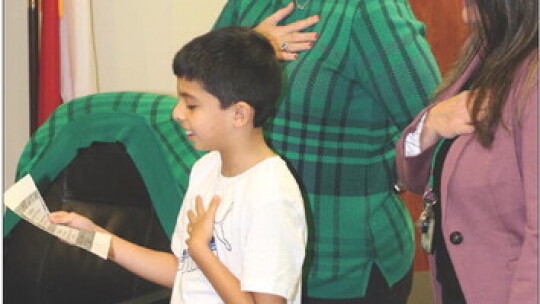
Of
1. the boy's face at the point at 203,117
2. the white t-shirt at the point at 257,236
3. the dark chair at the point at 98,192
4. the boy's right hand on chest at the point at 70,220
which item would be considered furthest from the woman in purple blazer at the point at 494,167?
the dark chair at the point at 98,192

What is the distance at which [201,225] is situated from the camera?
1.20 metres

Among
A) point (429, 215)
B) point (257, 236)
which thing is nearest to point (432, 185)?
point (429, 215)

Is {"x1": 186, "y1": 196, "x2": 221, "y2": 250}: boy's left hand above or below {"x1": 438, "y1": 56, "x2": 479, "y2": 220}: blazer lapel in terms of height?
below

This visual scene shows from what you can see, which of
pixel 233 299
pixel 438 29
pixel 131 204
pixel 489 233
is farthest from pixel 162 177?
pixel 438 29

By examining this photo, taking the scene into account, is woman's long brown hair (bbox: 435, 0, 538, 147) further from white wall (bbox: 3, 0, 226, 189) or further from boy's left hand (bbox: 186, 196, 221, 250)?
white wall (bbox: 3, 0, 226, 189)

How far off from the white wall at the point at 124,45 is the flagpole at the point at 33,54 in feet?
0.13

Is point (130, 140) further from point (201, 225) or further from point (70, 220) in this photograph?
point (201, 225)

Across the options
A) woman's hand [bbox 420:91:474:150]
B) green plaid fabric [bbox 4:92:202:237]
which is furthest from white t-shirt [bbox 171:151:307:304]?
green plaid fabric [bbox 4:92:202:237]

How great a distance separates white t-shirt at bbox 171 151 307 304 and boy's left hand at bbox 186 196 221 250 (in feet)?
0.04

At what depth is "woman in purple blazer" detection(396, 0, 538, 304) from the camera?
0.96 meters

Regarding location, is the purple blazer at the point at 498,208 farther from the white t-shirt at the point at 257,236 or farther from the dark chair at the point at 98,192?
the dark chair at the point at 98,192

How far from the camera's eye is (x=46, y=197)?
6.24 ft

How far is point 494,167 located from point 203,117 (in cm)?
46

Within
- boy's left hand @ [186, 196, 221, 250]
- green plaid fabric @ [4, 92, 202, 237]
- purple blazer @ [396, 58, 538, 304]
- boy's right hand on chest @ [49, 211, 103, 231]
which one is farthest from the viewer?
green plaid fabric @ [4, 92, 202, 237]
